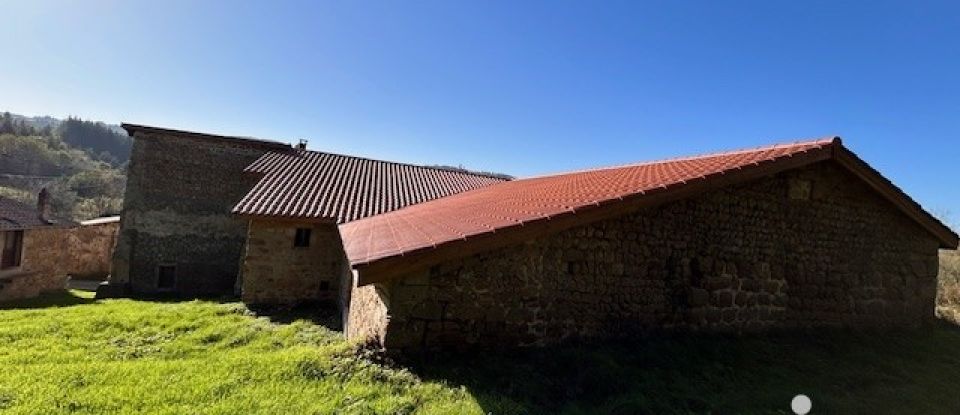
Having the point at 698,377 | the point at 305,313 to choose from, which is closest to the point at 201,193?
the point at 305,313

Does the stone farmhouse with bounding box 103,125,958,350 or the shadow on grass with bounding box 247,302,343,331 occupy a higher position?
the stone farmhouse with bounding box 103,125,958,350

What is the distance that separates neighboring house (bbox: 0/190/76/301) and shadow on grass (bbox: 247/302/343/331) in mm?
12904

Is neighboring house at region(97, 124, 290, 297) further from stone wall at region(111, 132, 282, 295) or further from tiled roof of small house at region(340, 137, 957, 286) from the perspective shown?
tiled roof of small house at region(340, 137, 957, 286)

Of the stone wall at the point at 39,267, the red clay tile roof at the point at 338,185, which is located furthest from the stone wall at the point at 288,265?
the stone wall at the point at 39,267

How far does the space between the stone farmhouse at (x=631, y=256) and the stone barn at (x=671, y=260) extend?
0.07 ft

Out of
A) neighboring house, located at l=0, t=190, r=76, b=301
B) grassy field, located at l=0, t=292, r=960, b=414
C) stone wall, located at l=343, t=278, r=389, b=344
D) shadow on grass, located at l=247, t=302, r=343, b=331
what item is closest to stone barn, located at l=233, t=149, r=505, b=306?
shadow on grass, located at l=247, t=302, r=343, b=331

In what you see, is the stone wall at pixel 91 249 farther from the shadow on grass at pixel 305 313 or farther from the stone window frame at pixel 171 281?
the shadow on grass at pixel 305 313

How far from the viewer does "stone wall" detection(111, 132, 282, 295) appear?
1697 cm

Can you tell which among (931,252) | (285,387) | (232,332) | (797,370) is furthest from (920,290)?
(232,332)

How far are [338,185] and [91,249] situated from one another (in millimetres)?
16634

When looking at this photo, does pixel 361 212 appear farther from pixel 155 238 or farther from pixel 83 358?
pixel 155 238

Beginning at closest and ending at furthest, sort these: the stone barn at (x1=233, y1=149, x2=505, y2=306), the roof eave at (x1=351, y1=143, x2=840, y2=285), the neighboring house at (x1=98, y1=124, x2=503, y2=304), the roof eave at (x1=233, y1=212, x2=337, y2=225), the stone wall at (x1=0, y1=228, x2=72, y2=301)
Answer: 1. the roof eave at (x1=351, y1=143, x2=840, y2=285)
2. the roof eave at (x1=233, y1=212, x2=337, y2=225)
3. the stone barn at (x1=233, y1=149, x2=505, y2=306)
4. the neighboring house at (x1=98, y1=124, x2=503, y2=304)
5. the stone wall at (x1=0, y1=228, x2=72, y2=301)

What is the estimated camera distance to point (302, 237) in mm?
12344

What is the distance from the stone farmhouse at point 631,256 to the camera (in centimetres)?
592
